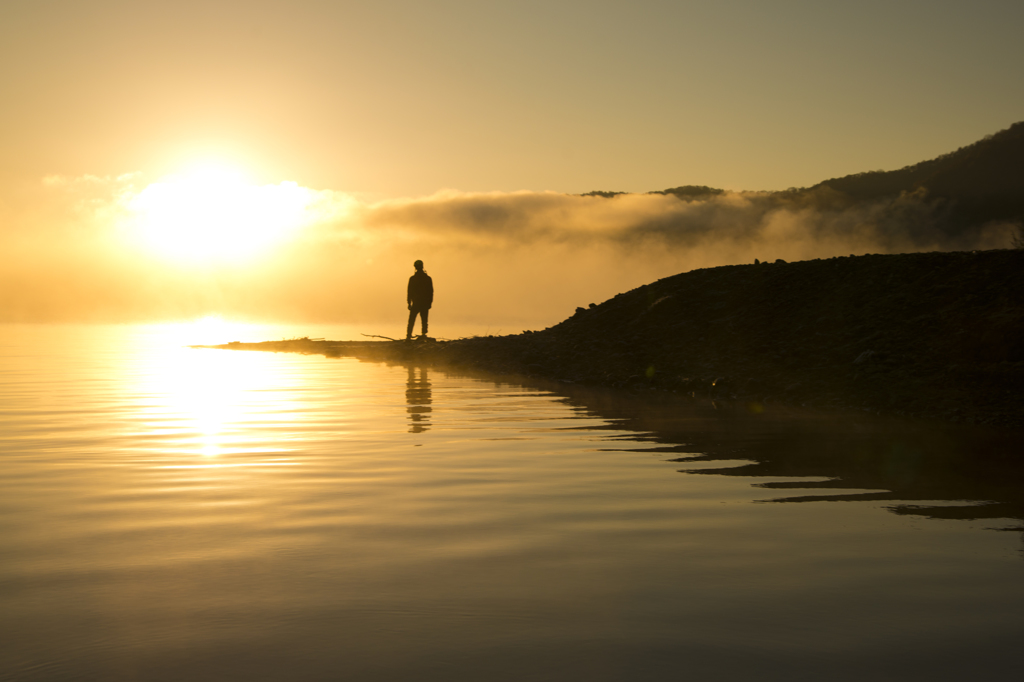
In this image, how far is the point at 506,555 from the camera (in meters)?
5.94

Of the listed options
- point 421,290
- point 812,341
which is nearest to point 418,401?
point 812,341

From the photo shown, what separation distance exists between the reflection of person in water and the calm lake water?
0.91 m

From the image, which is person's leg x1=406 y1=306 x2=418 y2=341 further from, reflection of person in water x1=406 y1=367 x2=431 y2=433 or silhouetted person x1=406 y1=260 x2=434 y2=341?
reflection of person in water x1=406 y1=367 x2=431 y2=433

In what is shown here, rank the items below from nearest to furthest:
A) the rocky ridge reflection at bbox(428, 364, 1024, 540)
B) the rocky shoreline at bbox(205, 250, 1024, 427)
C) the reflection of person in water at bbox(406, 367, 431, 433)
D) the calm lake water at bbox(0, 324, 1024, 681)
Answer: the calm lake water at bbox(0, 324, 1024, 681) < the rocky ridge reflection at bbox(428, 364, 1024, 540) < the reflection of person in water at bbox(406, 367, 431, 433) < the rocky shoreline at bbox(205, 250, 1024, 427)

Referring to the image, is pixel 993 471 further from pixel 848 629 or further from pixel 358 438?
pixel 358 438

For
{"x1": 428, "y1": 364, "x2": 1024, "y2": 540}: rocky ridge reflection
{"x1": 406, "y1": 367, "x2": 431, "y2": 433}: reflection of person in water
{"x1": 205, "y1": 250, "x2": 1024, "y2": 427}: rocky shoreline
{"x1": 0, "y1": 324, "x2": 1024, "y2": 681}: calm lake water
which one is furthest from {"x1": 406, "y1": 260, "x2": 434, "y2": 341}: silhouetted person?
{"x1": 0, "y1": 324, "x2": 1024, "y2": 681}: calm lake water

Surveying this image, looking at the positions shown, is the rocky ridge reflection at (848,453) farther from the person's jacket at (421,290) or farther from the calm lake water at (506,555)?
the person's jacket at (421,290)

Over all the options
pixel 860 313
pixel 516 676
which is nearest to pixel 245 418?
pixel 516 676

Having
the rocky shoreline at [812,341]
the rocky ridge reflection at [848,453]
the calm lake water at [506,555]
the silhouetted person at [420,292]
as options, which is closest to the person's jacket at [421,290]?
the silhouetted person at [420,292]

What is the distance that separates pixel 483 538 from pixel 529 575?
106 cm

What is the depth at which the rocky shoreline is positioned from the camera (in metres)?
18.1

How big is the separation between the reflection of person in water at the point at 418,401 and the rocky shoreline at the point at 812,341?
4403 mm

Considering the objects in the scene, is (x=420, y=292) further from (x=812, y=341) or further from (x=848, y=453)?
(x=848, y=453)

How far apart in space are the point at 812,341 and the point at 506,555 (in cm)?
1959
